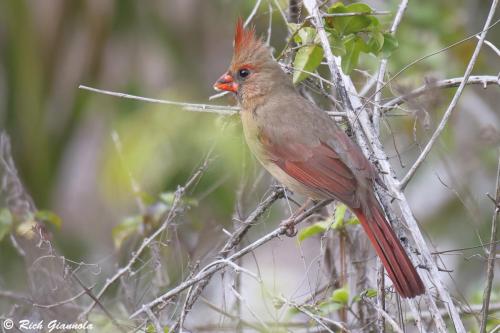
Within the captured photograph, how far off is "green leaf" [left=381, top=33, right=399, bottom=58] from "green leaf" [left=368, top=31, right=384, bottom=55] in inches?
1.1

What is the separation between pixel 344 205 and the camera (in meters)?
3.45

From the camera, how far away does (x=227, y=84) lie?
13.4ft

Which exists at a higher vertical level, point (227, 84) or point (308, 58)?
point (308, 58)

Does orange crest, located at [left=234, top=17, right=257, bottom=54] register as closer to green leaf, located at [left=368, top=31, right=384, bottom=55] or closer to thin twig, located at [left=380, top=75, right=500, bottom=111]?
green leaf, located at [left=368, top=31, right=384, bottom=55]

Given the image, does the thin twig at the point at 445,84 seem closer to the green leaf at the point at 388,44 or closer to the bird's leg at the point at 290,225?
the green leaf at the point at 388,44

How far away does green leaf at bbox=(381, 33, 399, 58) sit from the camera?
310cm

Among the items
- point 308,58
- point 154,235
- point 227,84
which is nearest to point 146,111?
point 227,84

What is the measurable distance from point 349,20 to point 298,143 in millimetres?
871

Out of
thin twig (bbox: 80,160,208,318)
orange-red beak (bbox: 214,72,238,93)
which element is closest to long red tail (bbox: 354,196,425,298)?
thin twig (bbox: 80,160,208,318)

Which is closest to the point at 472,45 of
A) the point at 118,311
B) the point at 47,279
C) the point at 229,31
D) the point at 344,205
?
the point at 229,31

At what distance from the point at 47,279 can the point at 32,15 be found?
12.3 ft

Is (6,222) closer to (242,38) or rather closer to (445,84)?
(242,38)

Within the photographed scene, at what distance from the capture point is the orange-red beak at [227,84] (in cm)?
407

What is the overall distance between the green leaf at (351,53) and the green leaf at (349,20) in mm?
38
